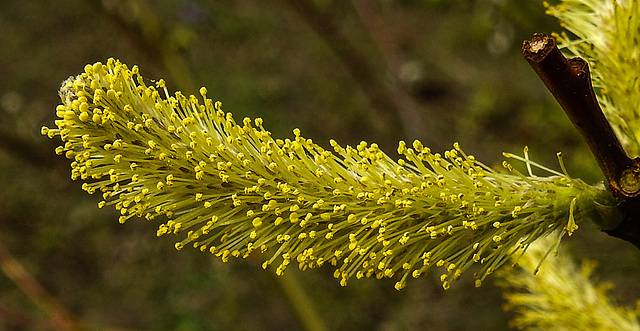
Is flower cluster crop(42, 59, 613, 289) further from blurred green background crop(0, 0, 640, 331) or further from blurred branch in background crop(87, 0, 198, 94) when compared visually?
blurred green background crop(0, 0, 640, 331)

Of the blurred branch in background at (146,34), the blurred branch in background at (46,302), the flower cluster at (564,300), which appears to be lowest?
the flower cluster at (564,300)

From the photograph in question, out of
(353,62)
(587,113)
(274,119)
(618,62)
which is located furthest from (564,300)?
(274,119)

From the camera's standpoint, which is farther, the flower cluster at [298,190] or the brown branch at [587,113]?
the flower cluster at [298,190]

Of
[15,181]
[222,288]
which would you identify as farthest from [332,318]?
[15,181]

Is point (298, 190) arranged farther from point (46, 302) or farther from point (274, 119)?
point (274, 119)

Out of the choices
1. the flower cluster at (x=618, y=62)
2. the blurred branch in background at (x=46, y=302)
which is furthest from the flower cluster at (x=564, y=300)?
the blurred branch in background at (x=46, y=302)

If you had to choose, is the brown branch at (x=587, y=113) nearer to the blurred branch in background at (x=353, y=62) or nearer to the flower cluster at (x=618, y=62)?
the flower cluster at (x=618, y=62)
